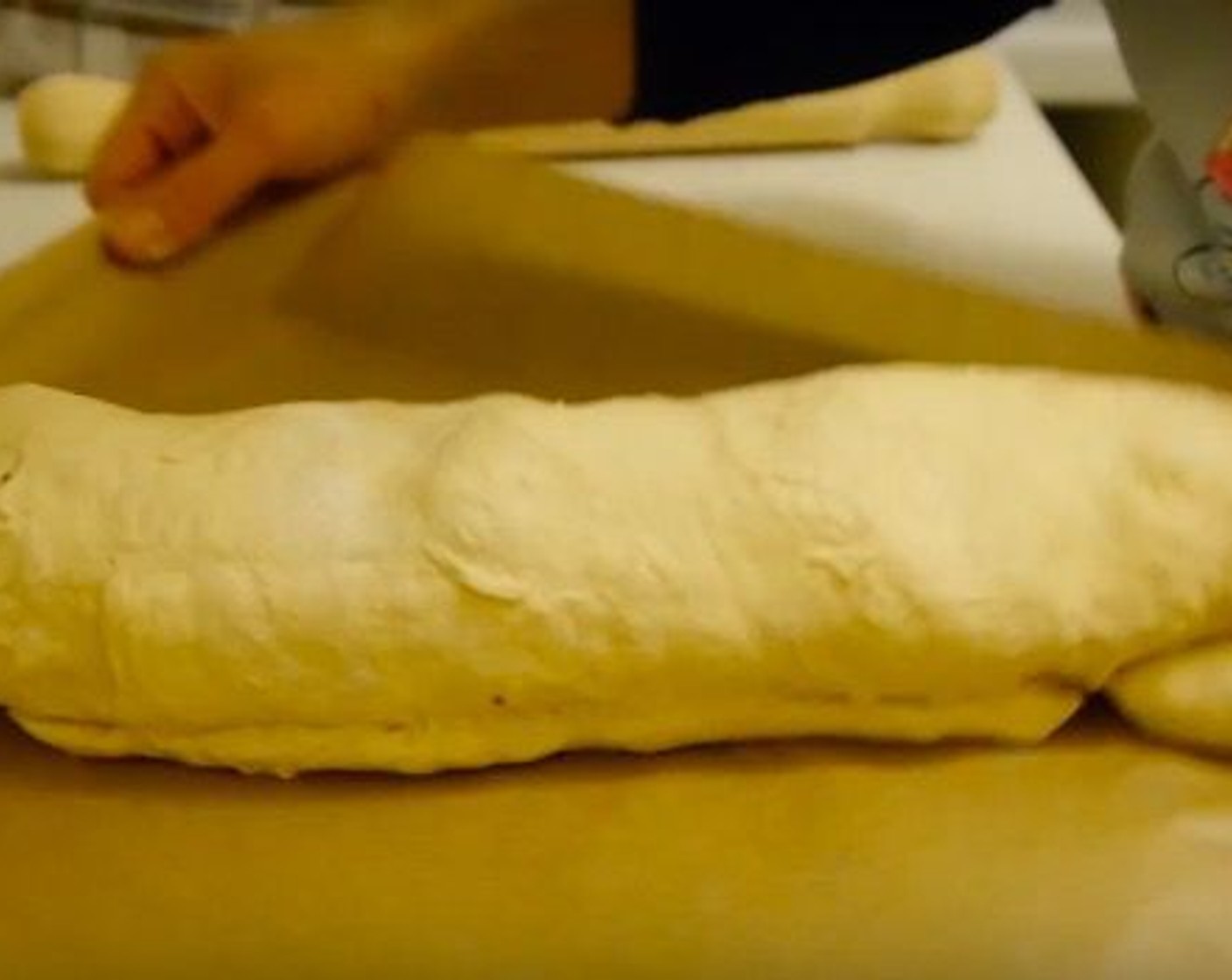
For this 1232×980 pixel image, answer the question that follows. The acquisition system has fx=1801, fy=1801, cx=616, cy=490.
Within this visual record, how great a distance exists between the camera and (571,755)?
574 millimetres

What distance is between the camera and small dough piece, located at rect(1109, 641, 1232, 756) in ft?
1.83

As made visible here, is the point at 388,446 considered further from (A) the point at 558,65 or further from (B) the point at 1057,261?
(B) the point at 1057,261

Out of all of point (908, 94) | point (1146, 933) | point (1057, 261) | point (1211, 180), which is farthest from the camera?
point (908, 94)

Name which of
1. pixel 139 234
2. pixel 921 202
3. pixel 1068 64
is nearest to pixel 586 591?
pixel 139 234

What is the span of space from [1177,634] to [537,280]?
38 centimetres

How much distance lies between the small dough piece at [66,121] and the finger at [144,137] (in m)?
0.21

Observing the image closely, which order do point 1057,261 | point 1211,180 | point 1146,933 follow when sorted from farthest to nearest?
point 1057,261 → point 1211,180 → point 1146,933

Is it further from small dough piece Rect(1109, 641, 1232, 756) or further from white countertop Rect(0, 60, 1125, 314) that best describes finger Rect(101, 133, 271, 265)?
small dough piece Rect(1109, 641, 1232, 756)

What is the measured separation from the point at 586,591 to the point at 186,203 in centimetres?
38

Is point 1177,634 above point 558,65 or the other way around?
the other way around

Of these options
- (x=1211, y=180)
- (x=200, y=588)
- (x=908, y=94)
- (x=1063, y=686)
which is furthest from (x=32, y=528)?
(x=908, y=94)

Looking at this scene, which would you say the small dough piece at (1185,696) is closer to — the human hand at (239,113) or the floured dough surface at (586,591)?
the floured dough surface at (586,591)

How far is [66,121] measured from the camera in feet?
3.50

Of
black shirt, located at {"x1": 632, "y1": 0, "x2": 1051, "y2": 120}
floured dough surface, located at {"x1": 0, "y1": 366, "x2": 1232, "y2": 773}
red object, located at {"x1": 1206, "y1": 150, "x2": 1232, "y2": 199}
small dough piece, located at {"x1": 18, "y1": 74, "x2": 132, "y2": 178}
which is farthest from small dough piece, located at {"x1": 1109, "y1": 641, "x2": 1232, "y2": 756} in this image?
small dough piece, located at {"x1": 18, "y1": 74, "x2": 132, "y2": 178}
